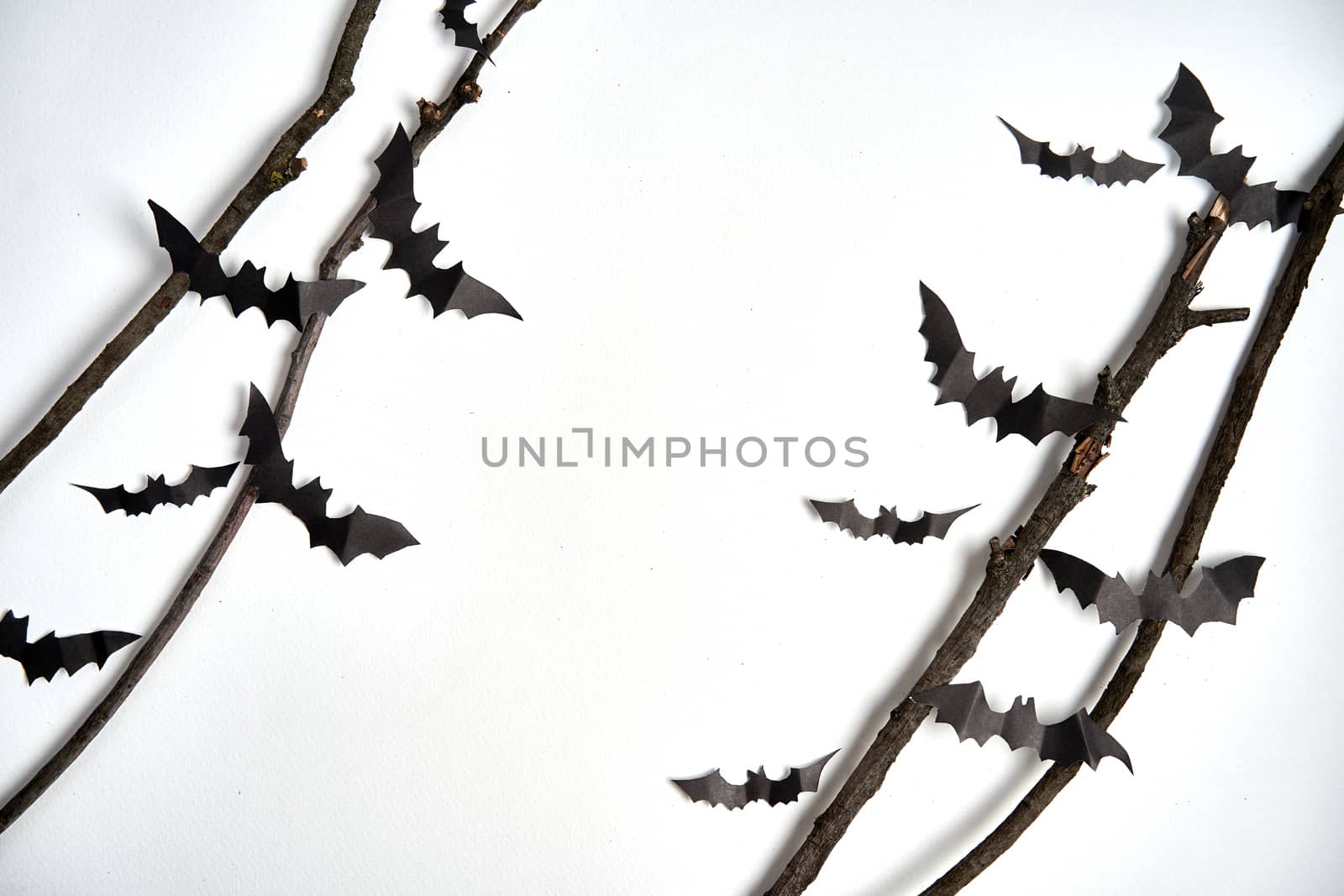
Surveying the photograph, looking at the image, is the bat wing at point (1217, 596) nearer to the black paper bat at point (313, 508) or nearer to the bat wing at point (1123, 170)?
the bat wing at point (1123, 170)

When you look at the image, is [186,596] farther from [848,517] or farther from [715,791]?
[848,517]

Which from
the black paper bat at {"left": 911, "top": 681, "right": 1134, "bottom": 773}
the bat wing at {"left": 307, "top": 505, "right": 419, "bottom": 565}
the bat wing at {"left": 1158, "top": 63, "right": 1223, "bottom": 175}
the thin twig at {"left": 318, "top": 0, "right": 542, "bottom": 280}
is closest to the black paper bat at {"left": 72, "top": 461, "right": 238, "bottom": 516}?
the bat wing at {"left": 307, "top": 505, "right": 419, "bottom": 565}

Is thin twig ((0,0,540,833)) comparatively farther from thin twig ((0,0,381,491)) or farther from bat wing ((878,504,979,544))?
bat wing ((878,504,979,544))

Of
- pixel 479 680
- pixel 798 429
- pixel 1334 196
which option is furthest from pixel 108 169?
pixel 1334 196

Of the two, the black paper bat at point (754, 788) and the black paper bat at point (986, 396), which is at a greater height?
the black paper bat at point (986, 396)

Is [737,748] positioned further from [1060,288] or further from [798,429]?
[1060,288]

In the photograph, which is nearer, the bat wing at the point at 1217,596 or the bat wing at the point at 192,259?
the bat wing at the point at 192,259

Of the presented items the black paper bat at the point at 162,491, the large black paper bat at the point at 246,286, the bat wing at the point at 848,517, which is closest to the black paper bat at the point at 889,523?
the bat wing at the point at 848,517
